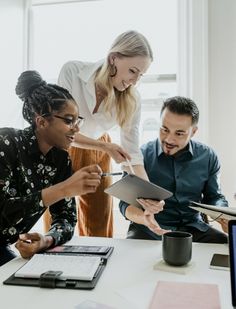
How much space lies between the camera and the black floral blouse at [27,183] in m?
1.27

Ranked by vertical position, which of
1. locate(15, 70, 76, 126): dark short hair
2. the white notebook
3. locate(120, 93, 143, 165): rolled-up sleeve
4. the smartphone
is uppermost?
locate(15, 70, 76, 126): dark short hair

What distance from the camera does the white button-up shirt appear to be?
186 cm

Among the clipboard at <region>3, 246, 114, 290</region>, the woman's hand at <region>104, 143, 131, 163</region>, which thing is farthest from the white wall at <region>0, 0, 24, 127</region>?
the clipboard at <region>3, 246, 114, 290</region>

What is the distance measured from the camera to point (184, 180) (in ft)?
5.89

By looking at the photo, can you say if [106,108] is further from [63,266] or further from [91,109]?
[63,266]

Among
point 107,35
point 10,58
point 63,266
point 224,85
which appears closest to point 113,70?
point 224,85

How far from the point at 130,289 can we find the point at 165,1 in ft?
7.88

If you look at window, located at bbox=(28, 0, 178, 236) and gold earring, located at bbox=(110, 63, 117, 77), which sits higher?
window, located at bbox=(28, 0, 178, 236)

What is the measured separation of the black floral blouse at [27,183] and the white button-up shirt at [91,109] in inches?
17.7

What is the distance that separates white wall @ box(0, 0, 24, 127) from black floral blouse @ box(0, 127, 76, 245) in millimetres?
1366

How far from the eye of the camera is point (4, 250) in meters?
1.33

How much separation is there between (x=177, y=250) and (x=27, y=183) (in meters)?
0.62

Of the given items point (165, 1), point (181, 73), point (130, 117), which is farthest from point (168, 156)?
point (165, 1)

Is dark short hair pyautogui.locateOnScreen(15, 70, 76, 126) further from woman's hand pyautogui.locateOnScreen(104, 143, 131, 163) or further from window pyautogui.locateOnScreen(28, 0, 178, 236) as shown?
window pyautogui.locateOnScreen(28, 0, 178, 236)
